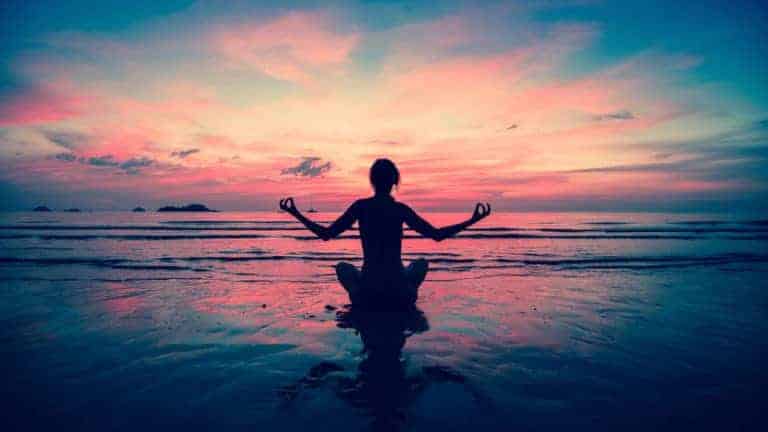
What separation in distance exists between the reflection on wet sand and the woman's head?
2.05 meters

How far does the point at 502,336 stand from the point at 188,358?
3962mm

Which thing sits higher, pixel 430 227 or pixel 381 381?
pixel 430 227

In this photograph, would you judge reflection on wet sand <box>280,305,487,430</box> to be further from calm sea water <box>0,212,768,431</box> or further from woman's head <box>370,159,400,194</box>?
woman's head <box>370,159,400,194</box>

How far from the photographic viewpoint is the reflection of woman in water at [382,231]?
568 centimetres

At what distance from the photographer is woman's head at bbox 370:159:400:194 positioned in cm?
568

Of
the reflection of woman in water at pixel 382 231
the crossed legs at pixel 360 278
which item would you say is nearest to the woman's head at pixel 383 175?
the reflection of woman in water at pixel 382 231

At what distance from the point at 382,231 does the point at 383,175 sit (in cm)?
83

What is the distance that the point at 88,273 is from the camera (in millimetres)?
11562

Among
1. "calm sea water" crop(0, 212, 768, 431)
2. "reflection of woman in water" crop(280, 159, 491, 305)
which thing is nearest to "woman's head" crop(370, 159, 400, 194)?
"reflection of woman in water" crop(280, 159, 491, 305)

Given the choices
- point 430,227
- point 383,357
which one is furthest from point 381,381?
point 430,227

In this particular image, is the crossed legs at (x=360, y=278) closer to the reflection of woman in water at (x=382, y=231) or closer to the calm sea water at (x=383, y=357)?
the reflection of woman in water at (x=382, y=231)

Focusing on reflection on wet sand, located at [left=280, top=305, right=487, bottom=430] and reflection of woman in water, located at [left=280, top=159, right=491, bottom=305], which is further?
reflection of woman in water, located at [left=280, top=159, right=491, bottom=305]

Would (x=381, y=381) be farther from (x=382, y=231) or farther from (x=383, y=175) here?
(x=383, y=175)

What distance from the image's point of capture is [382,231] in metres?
5.91
